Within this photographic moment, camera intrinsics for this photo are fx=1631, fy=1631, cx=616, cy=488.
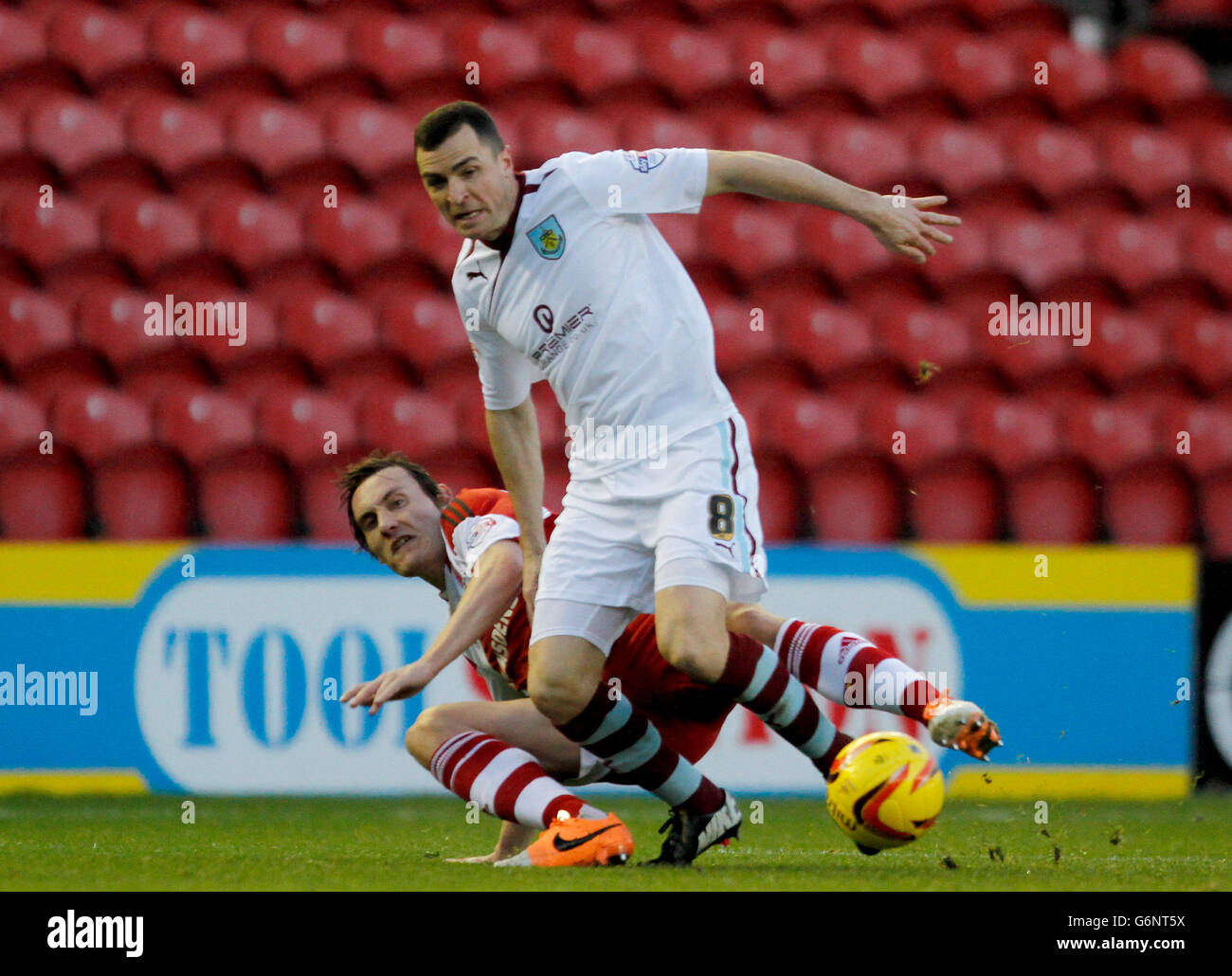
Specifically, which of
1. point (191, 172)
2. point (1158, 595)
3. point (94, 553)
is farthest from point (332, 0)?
point (1158, 595)

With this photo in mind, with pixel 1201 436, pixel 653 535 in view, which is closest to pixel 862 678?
pixel 653 535

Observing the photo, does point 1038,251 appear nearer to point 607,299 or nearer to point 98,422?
point 98,422

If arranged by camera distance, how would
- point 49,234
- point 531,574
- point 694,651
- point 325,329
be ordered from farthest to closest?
point 49,234 → point 325,329 → point 531,574 → point 694,651

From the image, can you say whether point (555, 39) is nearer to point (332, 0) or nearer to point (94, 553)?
point (332, 0)

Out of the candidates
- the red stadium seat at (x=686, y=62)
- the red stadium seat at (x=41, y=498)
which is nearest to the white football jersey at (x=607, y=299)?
the red stadium seat at (x=41, y=498)

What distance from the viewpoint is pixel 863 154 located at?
27.2 ft

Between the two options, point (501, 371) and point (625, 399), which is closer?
point (625, 399)

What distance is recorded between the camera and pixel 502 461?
4.16 metres

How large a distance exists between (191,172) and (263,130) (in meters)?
0.45

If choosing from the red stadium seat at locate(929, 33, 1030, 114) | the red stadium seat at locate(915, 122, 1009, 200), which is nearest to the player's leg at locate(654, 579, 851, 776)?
the red stadium seat at locate(915, 122, 1009, 200)

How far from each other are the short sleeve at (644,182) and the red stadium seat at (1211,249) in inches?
201

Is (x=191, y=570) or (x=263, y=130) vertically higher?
Answer: (x=263, y=130)

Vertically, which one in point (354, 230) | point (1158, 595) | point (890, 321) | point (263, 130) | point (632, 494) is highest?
point (263, 130)

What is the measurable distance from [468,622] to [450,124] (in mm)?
1160
